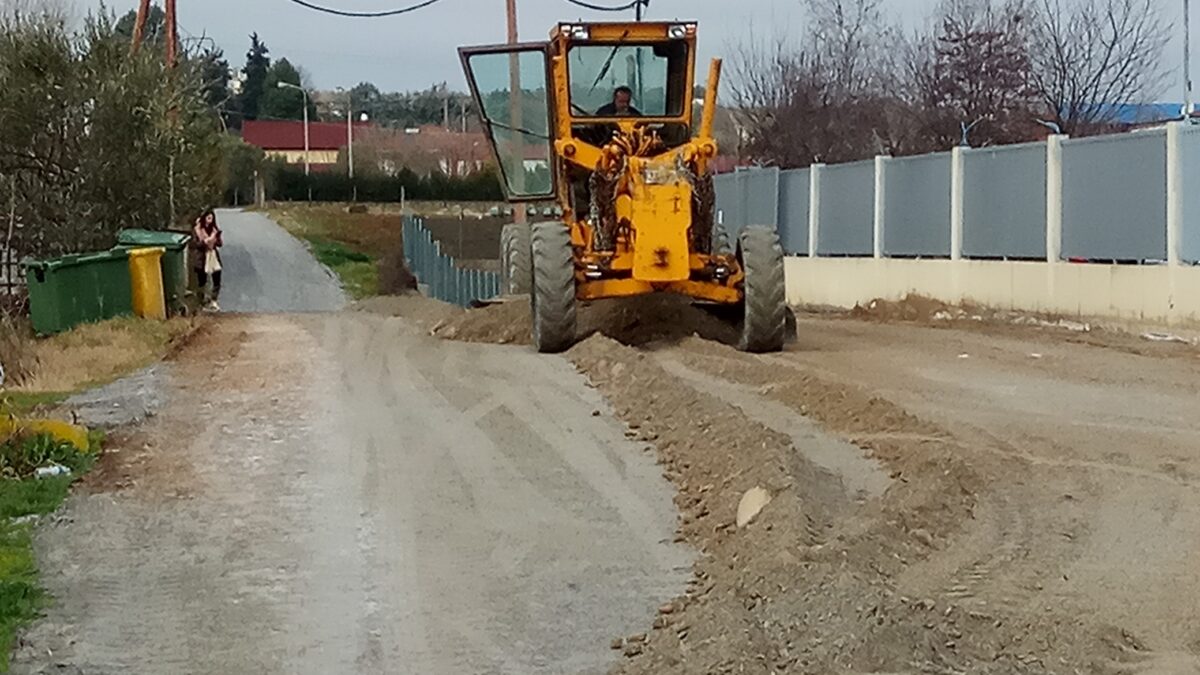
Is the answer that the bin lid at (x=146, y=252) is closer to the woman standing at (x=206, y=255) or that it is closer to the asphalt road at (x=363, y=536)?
the asphalt road at (x=363, y=536)

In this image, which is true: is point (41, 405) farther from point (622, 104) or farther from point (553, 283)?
point (622, 104)

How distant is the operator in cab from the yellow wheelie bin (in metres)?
7.07

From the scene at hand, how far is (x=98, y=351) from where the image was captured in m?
17.4

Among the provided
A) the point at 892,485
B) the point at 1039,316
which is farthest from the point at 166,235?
the point at 892,485

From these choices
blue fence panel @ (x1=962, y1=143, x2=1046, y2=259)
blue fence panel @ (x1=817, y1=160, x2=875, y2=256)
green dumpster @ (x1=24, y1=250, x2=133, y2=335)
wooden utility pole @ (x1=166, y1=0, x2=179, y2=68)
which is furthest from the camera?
wooden utility pole @ (x1=166, y1=0, x2=179, y2=68)

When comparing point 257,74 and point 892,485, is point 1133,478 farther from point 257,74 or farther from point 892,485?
point 257,74

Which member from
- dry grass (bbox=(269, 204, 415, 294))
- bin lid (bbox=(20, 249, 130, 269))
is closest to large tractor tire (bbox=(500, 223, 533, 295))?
bin lid (bbox=(20, 249, 130, 269))

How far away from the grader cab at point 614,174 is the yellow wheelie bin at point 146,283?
521 cm

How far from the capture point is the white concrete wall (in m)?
18.1

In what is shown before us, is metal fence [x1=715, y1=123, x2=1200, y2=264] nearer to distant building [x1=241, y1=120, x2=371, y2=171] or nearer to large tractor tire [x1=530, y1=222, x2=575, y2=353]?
large tractor tire [x1=530, y1=222, x2=575, y2=353]

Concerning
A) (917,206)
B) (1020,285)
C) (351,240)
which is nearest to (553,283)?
(1020,285)

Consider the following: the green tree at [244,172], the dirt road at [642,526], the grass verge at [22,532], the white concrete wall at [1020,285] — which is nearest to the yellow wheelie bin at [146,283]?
the dirt road at [642,526]

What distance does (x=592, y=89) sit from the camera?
671 inches

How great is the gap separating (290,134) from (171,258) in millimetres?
101493
